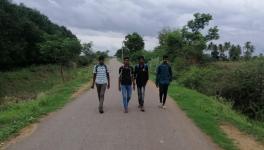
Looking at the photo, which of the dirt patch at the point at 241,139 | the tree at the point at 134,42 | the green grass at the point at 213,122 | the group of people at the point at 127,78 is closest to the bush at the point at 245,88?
the green grass at the point at 213,122

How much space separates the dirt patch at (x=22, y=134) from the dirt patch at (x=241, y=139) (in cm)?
500

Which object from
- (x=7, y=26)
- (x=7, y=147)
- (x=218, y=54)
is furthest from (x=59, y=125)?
(x=218, y=54)

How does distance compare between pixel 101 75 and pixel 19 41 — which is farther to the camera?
pixel 19 41

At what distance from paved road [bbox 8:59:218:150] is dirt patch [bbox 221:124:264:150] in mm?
725

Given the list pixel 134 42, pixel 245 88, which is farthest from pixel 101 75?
pixel 134 42

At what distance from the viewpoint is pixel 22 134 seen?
11305 millimetres

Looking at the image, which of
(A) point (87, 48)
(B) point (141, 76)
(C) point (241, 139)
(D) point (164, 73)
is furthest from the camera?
(A) point (87, 48)

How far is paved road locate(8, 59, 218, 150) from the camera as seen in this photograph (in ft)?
32.6

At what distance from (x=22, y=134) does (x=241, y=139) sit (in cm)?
536

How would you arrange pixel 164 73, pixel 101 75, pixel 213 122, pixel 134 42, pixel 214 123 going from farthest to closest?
1. pixel 134 42
2. pixel 164 73
3. pixel 101 75
4. pixel 213 122
5. pixel 214 123

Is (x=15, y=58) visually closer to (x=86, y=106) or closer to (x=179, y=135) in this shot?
(x=86, y=106)

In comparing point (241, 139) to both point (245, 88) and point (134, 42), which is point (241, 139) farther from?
point (134, 42)

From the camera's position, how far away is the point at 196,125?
1312 cm

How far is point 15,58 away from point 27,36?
664 cm
